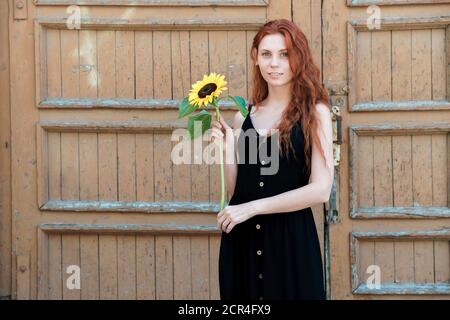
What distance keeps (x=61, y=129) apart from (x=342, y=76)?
4.41ft

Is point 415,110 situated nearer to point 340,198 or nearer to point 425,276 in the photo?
point 340,198

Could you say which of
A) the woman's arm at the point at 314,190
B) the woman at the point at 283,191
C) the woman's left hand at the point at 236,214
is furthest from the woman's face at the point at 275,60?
the woman's left hand at the point at 236,214

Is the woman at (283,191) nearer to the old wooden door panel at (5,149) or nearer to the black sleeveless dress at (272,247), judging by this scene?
the black sleeveless dress at (272,247)

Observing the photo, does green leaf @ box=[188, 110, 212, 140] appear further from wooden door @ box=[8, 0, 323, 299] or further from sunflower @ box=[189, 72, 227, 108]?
wooden door @ box=[8, 0, 323, 299]

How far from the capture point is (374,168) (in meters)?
3.86

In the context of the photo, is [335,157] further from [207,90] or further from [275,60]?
[207,90]

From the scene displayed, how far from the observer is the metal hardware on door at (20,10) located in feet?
12.9

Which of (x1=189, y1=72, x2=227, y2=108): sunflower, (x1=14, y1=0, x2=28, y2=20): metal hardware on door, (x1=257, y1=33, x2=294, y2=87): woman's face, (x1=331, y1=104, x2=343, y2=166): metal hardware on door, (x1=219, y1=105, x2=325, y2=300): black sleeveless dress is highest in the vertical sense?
(x1=14, y1=0, x2=28, y2=20): metal hardware on door

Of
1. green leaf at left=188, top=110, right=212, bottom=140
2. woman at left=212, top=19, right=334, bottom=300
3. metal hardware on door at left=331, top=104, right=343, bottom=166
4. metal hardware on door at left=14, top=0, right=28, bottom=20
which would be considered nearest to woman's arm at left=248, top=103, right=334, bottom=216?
woman at left=212, top=19, right=334, bottom=300

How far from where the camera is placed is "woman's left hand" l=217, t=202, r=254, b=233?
2930 millimetres

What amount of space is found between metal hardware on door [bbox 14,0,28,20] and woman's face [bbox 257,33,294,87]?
137cm

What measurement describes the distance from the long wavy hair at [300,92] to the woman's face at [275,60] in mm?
19

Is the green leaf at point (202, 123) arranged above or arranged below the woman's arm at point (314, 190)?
above

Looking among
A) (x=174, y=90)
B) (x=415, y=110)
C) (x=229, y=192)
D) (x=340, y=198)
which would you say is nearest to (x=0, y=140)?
(x=174, y=90)
